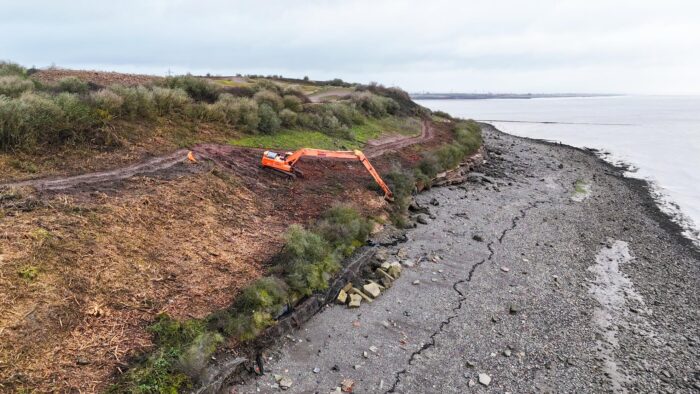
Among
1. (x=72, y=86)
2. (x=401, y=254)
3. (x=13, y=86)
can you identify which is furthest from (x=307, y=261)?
(x=72, y=86)

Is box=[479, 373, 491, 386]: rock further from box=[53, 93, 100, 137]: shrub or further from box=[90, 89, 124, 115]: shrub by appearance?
box=[90, 89, 124, 115]: shrub

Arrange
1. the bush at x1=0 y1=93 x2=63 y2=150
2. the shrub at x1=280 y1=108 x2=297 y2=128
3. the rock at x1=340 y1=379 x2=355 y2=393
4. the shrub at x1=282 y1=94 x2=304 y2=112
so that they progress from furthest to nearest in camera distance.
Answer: the shrub at x1=282 y1=94 x2=304 y2=112 → the shrub at x1=280 y1=108 x2=297 y2=128 → the bush at x1=0 y1=93 x2=63 y2=150 → the rock at x1=340 y1=379 x2=355 y2=393

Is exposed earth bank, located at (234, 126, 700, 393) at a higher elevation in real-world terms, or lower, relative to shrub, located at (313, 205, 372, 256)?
lower

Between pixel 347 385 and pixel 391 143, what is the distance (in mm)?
21440

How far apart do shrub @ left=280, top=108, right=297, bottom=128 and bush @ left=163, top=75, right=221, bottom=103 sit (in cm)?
368

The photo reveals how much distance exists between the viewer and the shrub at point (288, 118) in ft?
75.2

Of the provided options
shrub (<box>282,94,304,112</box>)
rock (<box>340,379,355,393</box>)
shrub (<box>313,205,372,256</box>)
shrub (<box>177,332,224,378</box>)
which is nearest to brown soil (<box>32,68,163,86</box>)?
shrub (<box>282,94,304,112</box>)

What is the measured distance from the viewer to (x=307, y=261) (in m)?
10.7

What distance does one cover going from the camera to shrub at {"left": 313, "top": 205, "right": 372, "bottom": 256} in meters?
12.6

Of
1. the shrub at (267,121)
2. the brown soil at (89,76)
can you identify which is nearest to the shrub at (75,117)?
the brown soil at (89,76)

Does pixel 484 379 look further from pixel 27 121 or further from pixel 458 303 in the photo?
pixel 27 121

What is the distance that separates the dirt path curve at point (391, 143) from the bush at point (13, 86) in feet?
49.7

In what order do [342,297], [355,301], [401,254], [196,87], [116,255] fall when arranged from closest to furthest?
[116,255]
[355,301]
[342,297]
[401,254]
[196,87]

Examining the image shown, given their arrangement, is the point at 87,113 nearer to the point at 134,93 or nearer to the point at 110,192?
the point at 134,93
